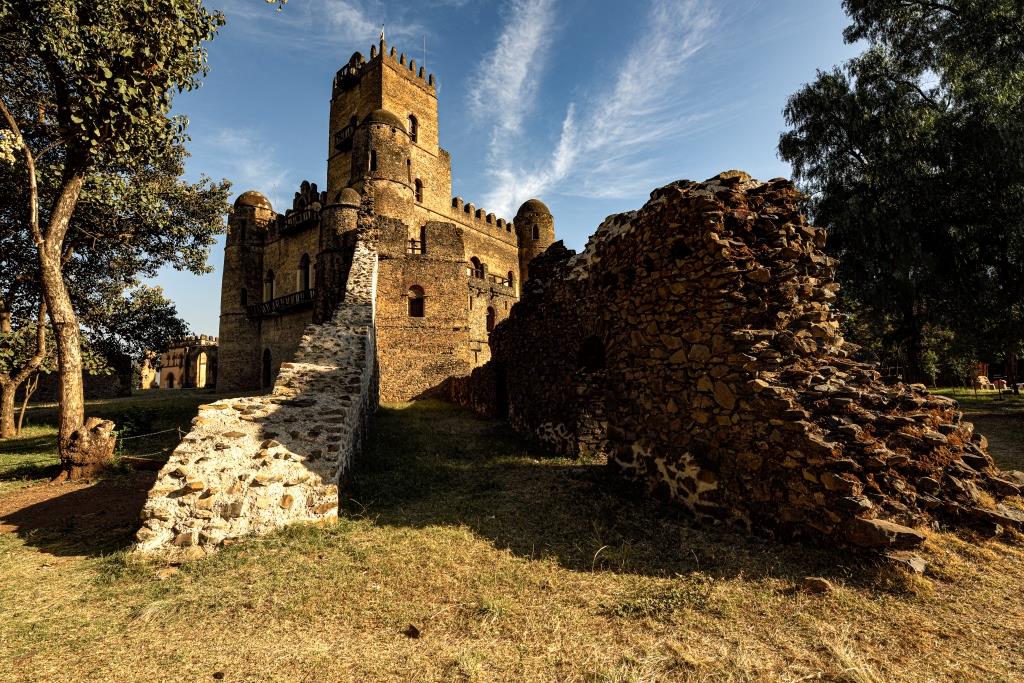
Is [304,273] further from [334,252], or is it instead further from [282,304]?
[334,252]

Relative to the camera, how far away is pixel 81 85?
27.9ft

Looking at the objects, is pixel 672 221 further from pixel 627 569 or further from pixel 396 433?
pixel 396 433

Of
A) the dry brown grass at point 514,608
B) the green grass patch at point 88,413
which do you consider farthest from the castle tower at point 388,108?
the dry brown grass at point 514,608

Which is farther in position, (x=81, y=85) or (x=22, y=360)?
(x=22, y=360)

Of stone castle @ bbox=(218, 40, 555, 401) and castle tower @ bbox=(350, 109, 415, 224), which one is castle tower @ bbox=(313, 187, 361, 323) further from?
castle tower @ bbox=(350, 109, 415, 224)

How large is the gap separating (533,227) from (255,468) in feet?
109

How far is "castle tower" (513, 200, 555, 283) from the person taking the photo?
35906 mm

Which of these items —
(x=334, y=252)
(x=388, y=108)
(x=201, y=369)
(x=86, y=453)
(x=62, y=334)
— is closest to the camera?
(x=86, y=453)

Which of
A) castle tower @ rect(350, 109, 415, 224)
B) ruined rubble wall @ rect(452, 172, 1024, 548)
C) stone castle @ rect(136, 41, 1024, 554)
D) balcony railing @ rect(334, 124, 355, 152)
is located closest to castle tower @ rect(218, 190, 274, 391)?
balcony railing @ rect(334, 124, 355, 152)

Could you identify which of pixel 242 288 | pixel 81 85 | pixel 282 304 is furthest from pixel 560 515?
pixel 242 288

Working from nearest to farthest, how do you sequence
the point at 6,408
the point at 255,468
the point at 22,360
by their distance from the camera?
the point at 255,468 → the point at 22,360 → the point at 6,408

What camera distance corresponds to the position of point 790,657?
2734 millimetres

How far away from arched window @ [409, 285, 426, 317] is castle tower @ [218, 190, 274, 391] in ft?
41.8

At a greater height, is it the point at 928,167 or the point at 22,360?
the point at 928,167
